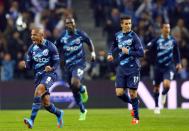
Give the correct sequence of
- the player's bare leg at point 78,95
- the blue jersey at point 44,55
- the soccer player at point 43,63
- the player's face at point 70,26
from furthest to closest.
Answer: the player's bare leg at point 78,95, the player's face at point 70,26, the blue jersey at point 44,55, the soccer player at point 43,63

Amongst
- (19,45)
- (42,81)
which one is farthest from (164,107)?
(42,81)

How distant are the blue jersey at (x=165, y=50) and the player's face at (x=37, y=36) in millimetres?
6483

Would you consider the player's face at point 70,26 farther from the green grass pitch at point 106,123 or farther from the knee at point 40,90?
the knee at point 40,90

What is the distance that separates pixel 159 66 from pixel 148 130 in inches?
279

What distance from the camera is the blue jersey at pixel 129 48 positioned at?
1828cm

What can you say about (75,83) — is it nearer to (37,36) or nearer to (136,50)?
(136,50)

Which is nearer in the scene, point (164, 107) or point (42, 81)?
point (42, 81)

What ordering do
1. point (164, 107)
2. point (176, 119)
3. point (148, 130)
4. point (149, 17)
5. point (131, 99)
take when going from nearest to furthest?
1. point (148, 130)
2. point (131, 99)
3. point (176, 119)
4. point (164, 107)
5. point (149, 17)

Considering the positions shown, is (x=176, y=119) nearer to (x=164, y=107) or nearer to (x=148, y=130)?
(x=148, y=130)

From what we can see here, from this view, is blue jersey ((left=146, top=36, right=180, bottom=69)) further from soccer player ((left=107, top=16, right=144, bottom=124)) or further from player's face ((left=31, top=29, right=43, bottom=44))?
player's face ((left=31, top=29, right=43, bottom=44))

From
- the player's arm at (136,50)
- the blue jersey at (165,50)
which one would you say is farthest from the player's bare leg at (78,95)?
the blue jersey at (165,50)

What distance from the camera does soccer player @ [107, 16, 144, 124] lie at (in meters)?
18.3

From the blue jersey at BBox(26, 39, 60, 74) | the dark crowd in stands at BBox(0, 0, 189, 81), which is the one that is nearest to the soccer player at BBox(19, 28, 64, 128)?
the blue jersey at BBox(26, 39, 60, 74)

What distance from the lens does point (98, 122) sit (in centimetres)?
1909
